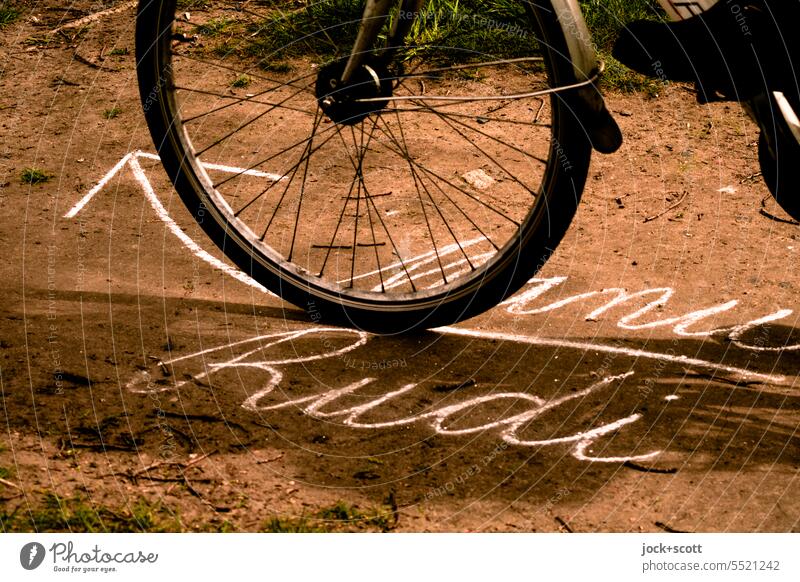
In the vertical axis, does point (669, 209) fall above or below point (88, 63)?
below

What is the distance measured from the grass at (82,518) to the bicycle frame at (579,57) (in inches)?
47.9

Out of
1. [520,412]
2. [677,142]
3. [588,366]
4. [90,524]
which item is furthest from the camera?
[677,142]

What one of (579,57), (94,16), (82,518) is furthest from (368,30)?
(94,16)

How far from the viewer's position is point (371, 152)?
13.6 ft

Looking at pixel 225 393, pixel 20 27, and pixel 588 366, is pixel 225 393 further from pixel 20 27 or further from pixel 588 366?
pixel 20 27

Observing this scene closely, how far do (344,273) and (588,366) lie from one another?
86 cm

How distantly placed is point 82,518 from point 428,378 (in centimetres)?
100

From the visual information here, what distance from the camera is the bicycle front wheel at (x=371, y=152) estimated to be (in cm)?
279

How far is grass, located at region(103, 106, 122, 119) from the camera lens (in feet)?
14.4

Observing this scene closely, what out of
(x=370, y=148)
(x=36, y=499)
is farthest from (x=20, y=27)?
(x=36, y=499)

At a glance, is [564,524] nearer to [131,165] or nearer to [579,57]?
[579,57]

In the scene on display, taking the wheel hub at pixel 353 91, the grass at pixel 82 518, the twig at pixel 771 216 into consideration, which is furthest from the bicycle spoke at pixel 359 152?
the grass at pixel 82 518

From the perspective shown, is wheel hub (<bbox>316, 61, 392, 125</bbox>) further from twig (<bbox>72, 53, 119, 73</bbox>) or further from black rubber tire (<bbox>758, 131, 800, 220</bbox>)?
twig (<bbox>72, 53, 119, 73</bbox>)

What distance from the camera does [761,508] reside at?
8.01 feet
